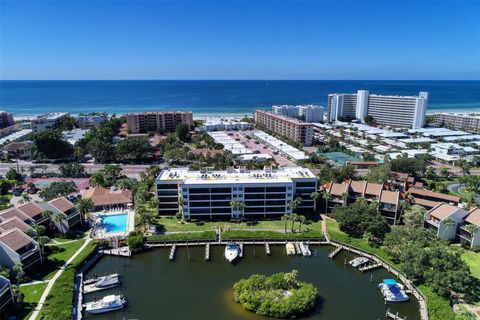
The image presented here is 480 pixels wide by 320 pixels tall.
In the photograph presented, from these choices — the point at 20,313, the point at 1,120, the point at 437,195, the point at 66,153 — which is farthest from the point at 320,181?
the point at 1,120

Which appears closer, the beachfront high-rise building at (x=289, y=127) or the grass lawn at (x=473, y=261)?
the grass lawn at (x=473, y=261)

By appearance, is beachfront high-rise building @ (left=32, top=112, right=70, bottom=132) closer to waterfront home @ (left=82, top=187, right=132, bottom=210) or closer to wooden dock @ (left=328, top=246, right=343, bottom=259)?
waterfront home @ (left=82, top=187, right=132, bottom=210)

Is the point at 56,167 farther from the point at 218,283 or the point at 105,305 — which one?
the point at 218,283

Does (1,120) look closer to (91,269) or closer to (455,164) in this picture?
(91,269)

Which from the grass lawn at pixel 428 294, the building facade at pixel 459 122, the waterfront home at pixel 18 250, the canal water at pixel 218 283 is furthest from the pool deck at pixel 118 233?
the building facade at pixel 459 122

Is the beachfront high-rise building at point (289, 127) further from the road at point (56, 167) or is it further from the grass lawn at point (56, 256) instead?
the grass lawn at point (56, 256)

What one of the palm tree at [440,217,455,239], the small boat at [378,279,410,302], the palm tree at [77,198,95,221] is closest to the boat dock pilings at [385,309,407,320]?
the small boat at [378,279,410,302]

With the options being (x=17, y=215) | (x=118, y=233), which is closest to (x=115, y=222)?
(x=118, y=233)
